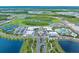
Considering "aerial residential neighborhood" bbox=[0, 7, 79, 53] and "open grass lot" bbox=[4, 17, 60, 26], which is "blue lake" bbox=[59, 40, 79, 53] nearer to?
"aerial residential neighborhood" bbox=[0, 7, 79, 53]

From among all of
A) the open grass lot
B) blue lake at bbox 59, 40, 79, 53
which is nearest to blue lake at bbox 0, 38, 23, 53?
the open grass lot

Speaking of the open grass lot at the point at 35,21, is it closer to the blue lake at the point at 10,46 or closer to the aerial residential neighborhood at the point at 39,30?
the aerial residential neighborhood at the point at 39,30

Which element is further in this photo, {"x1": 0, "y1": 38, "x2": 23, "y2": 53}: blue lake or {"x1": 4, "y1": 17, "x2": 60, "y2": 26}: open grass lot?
{"x1": 4, "y1": 17, "x2": 60, "y2": 26}: open grass lot

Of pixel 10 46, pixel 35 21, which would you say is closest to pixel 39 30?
pixel 35 21

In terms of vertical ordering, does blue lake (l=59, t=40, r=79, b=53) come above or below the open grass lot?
below

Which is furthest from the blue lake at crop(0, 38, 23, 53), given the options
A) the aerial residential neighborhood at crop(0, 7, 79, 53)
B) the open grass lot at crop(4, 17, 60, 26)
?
the open grass lot at crop(4, 17, 60, 26)
